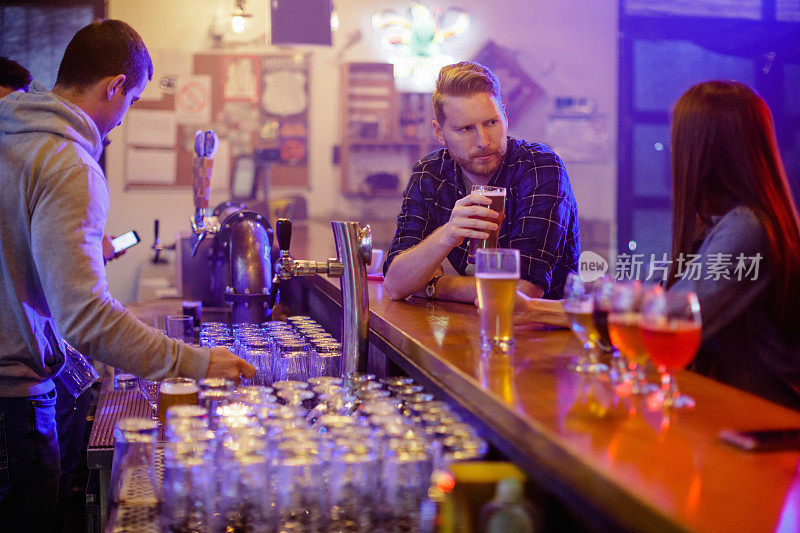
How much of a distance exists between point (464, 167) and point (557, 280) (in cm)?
49

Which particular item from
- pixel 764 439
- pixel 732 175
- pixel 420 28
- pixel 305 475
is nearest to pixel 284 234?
pixel 305 475

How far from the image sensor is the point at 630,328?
1.24m

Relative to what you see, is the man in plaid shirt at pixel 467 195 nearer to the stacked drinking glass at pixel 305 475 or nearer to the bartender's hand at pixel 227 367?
the bartender's hand at pixel 227 367

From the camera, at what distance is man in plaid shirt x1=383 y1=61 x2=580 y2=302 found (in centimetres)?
234

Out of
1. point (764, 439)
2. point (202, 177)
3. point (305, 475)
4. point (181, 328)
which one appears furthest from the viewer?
point (202, 177)

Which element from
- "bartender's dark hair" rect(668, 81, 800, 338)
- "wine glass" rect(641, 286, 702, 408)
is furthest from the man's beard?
"wine glass" rect(641, 286, 702, 408)

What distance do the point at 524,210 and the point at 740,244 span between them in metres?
0.84

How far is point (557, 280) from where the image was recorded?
2.57 m

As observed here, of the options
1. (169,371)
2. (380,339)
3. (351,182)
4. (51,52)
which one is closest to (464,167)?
(380,339)

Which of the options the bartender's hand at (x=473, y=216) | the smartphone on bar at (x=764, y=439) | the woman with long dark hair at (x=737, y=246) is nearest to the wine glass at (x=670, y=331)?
the smartphone on bar at (x=764, y=439)

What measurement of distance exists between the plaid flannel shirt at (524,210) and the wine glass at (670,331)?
1160 millimetres

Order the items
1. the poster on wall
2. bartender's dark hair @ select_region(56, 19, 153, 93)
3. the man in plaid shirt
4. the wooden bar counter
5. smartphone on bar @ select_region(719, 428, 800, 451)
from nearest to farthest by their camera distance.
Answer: the wooden bar counter
smartphone on bar @ select_region(719, 428, 800, 451)
bartender's dark hair @ select_region(56, 19, 153, 93)
the man in plaid shirt
the poster on wall

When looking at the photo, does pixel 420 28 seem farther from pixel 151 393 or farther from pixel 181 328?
pixel 151 393

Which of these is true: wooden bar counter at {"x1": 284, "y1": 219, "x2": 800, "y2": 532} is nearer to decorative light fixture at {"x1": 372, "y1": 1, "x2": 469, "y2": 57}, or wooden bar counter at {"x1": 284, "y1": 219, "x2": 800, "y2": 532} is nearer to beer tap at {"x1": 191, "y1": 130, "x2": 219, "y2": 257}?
beer tap at {"x1": 191, "y1": 130, "x2": 219, "y2": 257}
